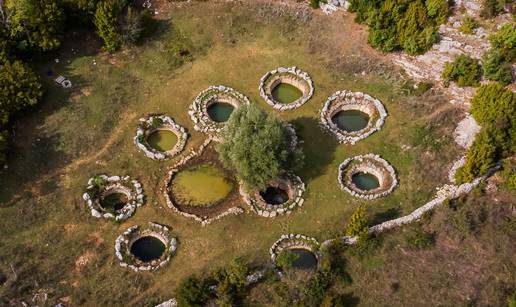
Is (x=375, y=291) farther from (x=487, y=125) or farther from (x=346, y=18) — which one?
(x=346, y=18)

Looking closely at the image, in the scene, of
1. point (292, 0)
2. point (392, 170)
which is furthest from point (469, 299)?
point (292, 0)

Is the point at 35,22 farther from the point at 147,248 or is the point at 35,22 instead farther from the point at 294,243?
the point at 294,243

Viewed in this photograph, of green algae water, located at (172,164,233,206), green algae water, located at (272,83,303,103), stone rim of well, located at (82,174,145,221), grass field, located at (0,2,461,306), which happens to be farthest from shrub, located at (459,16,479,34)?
stone rim of well, located at (82,174,145,221)

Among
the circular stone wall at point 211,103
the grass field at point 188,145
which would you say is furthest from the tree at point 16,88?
the circular stone wall at point 211,103

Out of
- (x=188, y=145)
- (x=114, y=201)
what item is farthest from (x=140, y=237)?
(x=188, y=145)

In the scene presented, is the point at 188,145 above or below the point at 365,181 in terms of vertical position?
above

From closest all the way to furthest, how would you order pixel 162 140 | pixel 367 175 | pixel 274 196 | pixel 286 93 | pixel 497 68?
pixel 274 196, pixel 367 175, pixel 162 140, pixel 497 68, pixel 286 93
